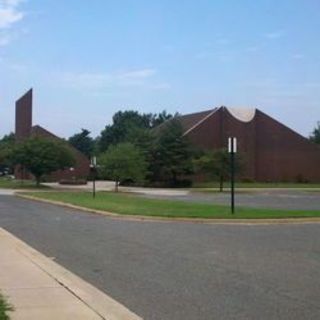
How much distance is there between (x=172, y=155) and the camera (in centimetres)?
8356

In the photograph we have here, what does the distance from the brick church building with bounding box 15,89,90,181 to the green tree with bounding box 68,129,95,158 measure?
62435 mm

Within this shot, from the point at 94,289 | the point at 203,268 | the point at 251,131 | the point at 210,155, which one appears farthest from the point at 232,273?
the point at 251,131

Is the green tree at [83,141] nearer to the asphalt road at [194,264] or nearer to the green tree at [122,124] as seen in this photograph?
the green tree at [122,124]

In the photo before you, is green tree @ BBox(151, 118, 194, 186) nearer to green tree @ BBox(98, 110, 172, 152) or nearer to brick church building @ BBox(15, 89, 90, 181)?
brick church building @ BBox(15, 89, 90, 181)

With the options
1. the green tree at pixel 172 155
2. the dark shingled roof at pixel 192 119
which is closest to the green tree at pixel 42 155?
the green tree at pixel 172 155

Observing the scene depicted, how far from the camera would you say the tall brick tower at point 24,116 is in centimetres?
9819

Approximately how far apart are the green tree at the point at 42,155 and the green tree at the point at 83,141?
308 ft

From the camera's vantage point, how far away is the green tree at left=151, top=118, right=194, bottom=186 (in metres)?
83.5

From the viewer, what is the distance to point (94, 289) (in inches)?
443

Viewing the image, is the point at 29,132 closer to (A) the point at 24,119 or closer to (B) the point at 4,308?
(A) the point at 24,119

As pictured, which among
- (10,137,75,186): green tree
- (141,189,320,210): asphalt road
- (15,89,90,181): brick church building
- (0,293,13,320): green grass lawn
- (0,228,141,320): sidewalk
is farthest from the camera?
(15,89,90,181): brick church building

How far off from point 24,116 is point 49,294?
9182 cm

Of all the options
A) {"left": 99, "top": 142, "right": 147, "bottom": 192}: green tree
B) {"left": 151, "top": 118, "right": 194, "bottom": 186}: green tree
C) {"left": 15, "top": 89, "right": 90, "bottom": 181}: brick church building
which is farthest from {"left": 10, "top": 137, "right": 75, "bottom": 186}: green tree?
{"left": 15, "top": 89, "right": 90, "bottom": 181}: brick church building

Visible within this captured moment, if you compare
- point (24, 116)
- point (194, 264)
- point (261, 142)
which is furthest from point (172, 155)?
point (194, 264)
